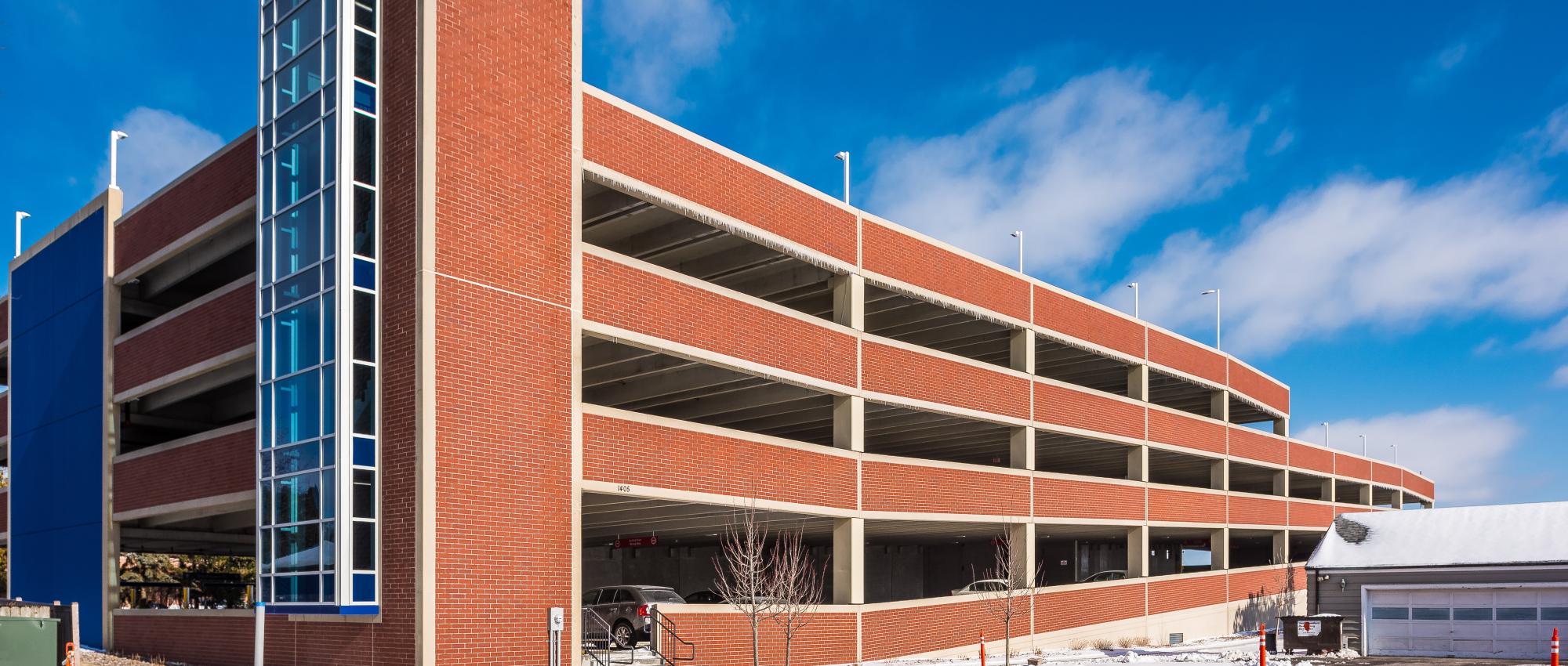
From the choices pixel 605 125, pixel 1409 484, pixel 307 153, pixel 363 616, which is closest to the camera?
pixel 363 616

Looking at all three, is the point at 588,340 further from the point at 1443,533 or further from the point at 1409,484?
the point at 1409,484

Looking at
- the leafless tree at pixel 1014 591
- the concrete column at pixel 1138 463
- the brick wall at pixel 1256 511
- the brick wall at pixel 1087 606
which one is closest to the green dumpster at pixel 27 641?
the leafless tree at pixel 1014 591

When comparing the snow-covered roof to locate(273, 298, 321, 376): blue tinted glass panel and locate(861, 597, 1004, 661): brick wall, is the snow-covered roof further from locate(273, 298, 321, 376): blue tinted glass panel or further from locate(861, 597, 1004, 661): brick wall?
locate(273, 298, 321, 376): blue tinted glass panel

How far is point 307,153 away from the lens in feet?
83.5

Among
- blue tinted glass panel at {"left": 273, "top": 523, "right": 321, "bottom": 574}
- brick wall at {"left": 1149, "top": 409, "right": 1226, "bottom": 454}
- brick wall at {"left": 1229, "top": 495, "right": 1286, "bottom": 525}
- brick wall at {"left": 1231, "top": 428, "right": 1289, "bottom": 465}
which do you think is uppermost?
brick wall at {"left": 1149, "top": 409, "right": 1226, "bottom": 454}

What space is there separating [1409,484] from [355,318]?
8381 centimetres

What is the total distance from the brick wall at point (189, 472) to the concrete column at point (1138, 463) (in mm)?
31359

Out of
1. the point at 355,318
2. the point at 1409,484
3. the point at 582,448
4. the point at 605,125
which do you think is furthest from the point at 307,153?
the point at 1409,484

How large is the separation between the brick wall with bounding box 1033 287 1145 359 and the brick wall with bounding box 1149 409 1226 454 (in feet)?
8.93

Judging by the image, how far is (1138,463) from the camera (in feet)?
157

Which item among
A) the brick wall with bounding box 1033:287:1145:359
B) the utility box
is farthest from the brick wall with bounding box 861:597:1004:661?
the brick wall with bounding box 1033:287:1145:359

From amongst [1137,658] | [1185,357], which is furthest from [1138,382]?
[1137,658]

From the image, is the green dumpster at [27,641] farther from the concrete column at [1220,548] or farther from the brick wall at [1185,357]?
the concrete column at [1220,548]

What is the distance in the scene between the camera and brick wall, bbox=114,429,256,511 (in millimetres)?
27797
